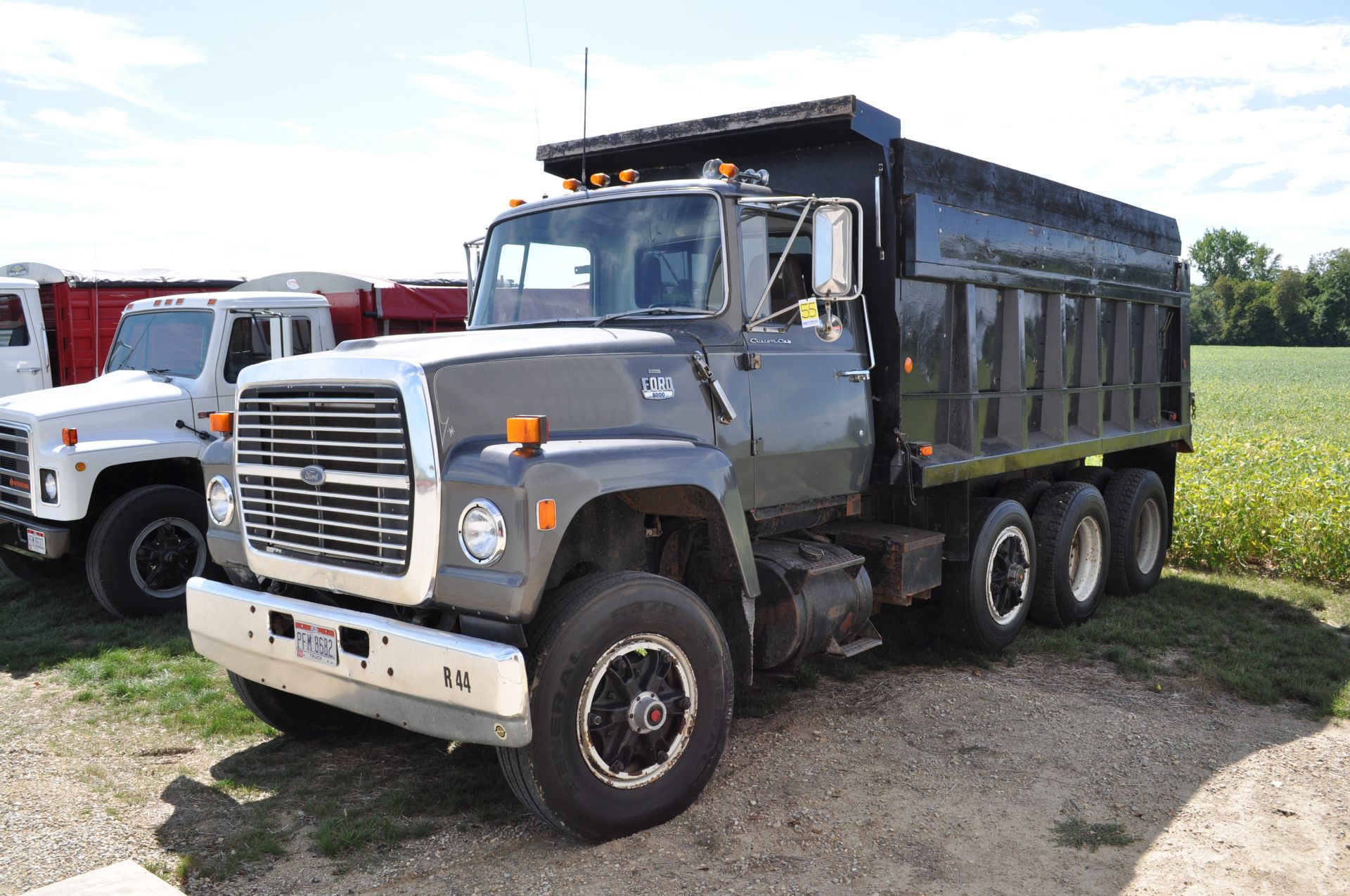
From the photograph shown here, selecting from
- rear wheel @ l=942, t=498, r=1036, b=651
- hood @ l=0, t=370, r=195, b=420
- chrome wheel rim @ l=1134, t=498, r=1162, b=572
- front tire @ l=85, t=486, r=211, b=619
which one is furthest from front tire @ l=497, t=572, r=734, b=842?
chrome wheel rim @ l=1134, t=498, r=1162, b=572

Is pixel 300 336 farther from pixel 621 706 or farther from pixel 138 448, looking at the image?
pixel 621 706

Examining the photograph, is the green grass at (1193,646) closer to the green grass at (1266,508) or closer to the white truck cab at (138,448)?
the green grass at (1266,508)

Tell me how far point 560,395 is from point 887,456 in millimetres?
2518

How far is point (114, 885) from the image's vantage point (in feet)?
12.3

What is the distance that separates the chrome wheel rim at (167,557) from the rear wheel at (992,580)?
560cm

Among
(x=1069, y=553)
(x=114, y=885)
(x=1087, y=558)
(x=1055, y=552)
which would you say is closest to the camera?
(x=114, y=885)

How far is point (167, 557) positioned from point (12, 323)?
183 inches

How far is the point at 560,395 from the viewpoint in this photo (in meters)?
4.41

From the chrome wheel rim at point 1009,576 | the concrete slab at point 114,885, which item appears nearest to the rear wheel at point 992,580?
the chrome wheel rim at point 1009,576

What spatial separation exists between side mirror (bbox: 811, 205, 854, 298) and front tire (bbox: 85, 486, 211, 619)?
5.06m

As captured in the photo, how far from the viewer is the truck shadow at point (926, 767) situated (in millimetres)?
4281

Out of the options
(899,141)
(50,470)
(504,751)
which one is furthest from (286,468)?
(50,470)

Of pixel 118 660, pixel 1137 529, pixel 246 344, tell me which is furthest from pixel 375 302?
pixel 1137 529

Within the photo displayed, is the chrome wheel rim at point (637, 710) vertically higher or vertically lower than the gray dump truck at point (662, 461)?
lower
